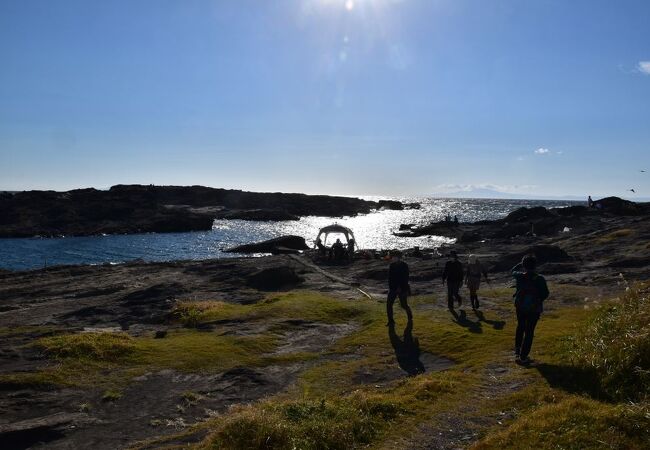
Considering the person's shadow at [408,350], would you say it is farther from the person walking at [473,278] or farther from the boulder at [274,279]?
the boulder at [274,279]

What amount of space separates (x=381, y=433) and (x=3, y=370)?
1194 centimetres

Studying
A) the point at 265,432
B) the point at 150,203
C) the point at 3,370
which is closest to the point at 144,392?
the point at 3,370

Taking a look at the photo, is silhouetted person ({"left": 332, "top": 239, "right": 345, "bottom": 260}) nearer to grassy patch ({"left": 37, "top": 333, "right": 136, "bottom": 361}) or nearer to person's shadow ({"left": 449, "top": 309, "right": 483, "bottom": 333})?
person's shadow ({"left": 449, "top": 309, "right": 483, "bottom": 333})

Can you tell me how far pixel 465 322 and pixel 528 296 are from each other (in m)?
6.65

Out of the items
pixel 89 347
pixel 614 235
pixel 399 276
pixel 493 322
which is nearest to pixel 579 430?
pixel 493 322

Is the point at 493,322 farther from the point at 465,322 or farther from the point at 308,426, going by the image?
the point at 308,426

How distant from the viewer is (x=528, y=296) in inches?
464

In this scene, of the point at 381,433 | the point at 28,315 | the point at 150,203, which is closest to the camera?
the point at 381,433

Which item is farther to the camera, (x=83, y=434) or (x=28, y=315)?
(x=28, y=315)

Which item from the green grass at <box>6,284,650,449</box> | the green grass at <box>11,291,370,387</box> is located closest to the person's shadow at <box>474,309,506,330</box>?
the green grass at <box>6,284,650,449</box>

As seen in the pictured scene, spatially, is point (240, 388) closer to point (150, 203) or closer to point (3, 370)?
point (3, 370)

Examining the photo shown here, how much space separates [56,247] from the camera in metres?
87.5

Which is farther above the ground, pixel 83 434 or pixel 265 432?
pixel 265 432

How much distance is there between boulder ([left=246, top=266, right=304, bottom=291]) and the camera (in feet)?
103
